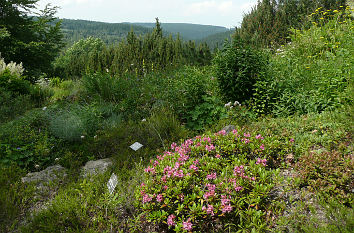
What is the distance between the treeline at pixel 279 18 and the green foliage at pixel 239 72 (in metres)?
5.35

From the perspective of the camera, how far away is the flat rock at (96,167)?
3.43 metres

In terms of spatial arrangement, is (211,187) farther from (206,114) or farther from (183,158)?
(206,114)

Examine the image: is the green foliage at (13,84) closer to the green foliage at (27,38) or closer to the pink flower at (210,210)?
the green foliage at (27,38)

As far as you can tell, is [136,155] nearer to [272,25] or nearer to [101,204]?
[101,204]

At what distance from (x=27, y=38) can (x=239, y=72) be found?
38.7 ft

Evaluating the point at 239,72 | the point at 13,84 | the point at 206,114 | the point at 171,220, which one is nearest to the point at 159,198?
the point at 171,220

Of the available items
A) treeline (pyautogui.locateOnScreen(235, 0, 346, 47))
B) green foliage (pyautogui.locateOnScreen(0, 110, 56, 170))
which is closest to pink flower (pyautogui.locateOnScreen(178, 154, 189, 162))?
green foliage (pyautogui.locateOnScreen(0, 110, 56, 170))

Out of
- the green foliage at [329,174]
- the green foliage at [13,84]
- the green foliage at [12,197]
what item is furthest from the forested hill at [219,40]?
the green foliage at [13,84]

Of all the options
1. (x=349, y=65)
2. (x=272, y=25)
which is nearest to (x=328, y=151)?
(x=349, y=65)

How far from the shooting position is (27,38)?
39.5ft

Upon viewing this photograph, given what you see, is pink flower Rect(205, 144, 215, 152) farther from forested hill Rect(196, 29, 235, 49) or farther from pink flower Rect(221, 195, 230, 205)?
forested hill Rect(196, 29, 235, 49)

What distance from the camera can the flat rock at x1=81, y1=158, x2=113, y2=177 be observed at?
11.2 feet

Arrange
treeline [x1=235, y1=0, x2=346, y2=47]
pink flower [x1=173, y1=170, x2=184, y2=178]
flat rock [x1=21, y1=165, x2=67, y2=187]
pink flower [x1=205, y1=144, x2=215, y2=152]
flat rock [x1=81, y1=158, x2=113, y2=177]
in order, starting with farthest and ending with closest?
1. treeline [x1=235, y1=0, x2=346, y2=47]
2. flat rock [x1=81, y1=158, x2=113, y2=177]
3. flat rock [x1=21, y1=165, x2=67, y2=187]
4. pink flower [x1=205, y1=144, x2=215, y2=152]
5. pink flower [x1=173, y1=170, x2=184, y2=178]

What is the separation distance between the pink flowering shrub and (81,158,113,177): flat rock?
3.53ft
